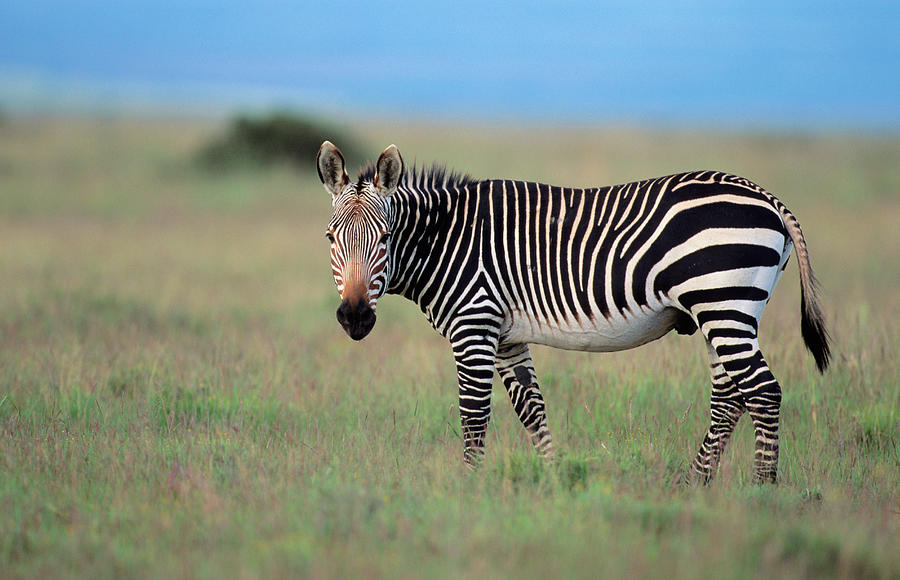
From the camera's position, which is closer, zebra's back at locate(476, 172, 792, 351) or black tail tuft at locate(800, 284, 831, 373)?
zebra's back at locate(476, 172, 792, 351)

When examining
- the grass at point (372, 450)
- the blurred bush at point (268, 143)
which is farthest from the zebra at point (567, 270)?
the blurred bush at point (268, 143)

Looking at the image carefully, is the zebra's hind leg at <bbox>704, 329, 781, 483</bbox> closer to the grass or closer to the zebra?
the zebra

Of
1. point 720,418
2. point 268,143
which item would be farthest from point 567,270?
point 268,143

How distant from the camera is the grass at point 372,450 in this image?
376 centimetres

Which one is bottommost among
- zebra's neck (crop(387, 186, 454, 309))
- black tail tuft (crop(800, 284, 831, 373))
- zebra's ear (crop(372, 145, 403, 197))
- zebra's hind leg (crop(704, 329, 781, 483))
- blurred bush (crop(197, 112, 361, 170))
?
zebra's hind leg (crop(704, 329, 781, 483))

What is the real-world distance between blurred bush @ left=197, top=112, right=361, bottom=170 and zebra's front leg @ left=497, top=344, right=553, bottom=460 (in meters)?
24.9

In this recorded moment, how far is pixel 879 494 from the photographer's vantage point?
4.92 meters

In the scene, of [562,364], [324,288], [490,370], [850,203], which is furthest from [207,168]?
[490,370]

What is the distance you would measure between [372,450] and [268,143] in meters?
27.7

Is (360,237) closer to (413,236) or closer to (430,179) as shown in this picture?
(413,236)

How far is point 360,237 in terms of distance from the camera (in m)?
5.16

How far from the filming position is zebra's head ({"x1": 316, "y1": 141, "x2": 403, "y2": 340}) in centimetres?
507

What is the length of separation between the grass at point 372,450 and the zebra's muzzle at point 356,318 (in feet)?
2.76

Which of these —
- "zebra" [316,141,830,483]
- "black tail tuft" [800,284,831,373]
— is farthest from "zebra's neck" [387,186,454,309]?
"black tail tuft" [800,284,831,373]
